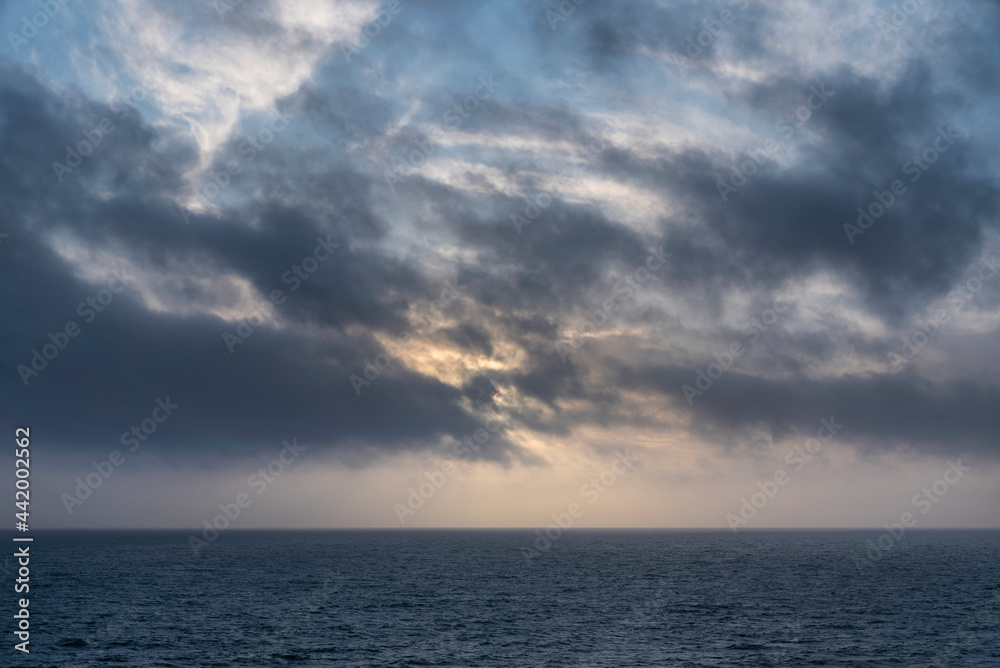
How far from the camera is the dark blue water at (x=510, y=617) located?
58.7 metres

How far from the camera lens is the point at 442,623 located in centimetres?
7331

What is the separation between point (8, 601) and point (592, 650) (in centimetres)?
7447

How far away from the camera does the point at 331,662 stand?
5625 cm

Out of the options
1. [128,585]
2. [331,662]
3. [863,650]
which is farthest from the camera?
[128,585]

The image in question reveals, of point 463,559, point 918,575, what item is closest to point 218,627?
point 463,559

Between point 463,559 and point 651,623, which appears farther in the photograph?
point 463,559

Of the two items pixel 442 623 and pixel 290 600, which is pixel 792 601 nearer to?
pixel 442 623

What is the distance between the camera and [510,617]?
77375 mm

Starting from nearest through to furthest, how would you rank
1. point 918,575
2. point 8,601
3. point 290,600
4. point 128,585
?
1. point 8,601
2. point 290,600
3. point 128,585
4. point 918,575

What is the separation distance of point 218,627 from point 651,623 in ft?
156

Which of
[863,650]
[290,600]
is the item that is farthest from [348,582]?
[863,650]

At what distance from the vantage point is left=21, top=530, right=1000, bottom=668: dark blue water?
58.7 metres

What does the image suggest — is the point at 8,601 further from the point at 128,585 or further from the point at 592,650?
the point at 592,650

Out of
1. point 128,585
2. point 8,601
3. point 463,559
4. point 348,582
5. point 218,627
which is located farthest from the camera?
point 463,559
